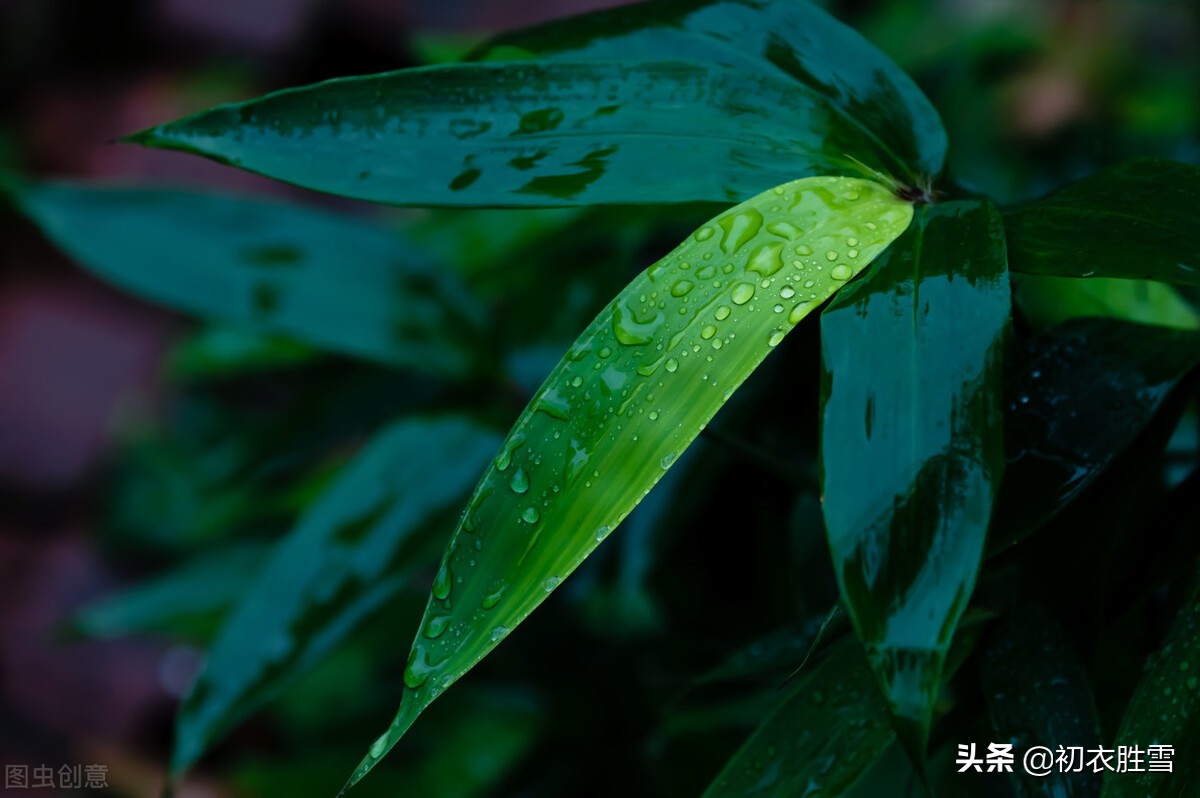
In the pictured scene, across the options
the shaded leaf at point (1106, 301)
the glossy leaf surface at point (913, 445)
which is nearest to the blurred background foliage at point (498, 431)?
the shaded leaf at point (1106, 301)

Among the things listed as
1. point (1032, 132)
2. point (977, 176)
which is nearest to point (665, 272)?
point (977, 176)

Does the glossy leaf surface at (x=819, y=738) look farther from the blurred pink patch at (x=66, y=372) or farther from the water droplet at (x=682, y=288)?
the blurred pink patch at (x=66, y=372)

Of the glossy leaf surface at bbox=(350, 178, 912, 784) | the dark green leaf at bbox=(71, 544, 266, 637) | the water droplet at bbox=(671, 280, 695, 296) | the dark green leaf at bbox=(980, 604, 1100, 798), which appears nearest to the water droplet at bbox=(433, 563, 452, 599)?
the glossy leaf surface at bbox=(350, 178, 912, 784)

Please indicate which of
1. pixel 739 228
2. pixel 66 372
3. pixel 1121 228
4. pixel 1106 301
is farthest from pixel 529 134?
pixel 66 372

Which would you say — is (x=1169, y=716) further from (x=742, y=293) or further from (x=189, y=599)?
(x=189, y=599)

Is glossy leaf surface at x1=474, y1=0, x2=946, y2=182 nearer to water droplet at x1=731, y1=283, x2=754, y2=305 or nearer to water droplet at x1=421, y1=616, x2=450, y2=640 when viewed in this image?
water droplet at x1=731, y1=283, x2=754, y2=305

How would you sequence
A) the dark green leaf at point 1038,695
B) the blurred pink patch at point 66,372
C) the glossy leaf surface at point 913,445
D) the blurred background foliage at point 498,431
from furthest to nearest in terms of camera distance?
the blurred pink patch at point 66,372, the blurred background foliage at point 498,431, the dark green leaf at point 1038,695, the glossy leaf surface at point 913,445
